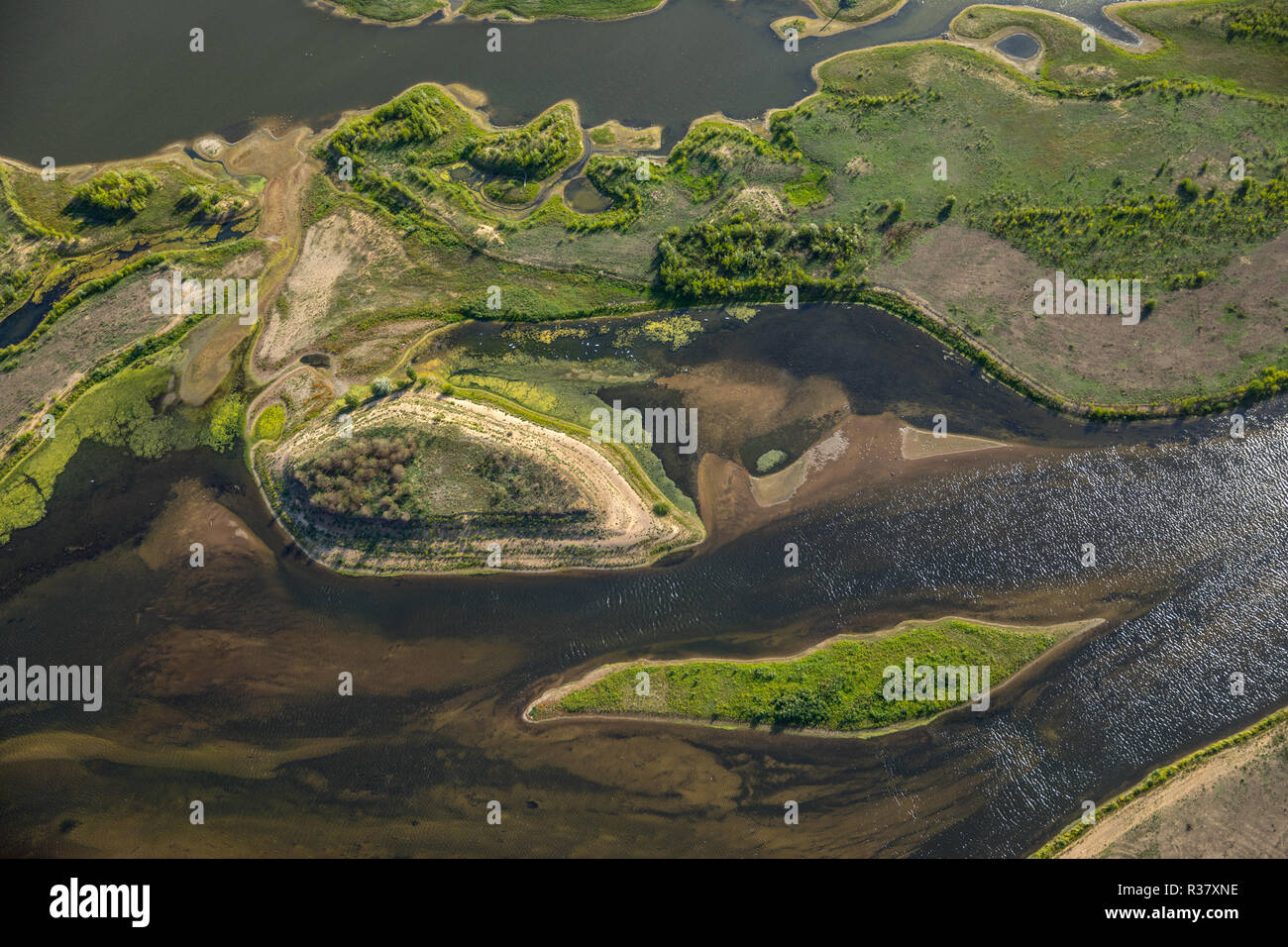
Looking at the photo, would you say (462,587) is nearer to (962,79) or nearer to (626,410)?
(626,410)

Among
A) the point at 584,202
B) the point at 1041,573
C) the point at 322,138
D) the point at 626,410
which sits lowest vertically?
the point at 1041,573

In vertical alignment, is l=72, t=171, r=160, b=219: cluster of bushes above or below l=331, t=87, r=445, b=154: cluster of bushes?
below

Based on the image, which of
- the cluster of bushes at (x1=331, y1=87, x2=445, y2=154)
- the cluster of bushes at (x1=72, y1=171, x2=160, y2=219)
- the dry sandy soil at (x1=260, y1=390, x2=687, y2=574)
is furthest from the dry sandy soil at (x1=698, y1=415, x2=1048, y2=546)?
the cluster of bushes at (x1=72, y1=171, x2=160, y2=219)

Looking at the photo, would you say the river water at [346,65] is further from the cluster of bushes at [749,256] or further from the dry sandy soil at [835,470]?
the dry sandy soil at [835,470]

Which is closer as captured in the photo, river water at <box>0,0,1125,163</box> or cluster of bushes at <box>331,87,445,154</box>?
cluster of bushes at <box>331,87,445,154</box>

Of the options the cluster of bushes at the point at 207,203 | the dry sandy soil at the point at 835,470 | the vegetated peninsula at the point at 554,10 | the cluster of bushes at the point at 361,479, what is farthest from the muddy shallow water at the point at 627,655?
the vegetated peninsula at the point at 554,10

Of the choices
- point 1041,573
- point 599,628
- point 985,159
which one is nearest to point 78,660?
point 599,628

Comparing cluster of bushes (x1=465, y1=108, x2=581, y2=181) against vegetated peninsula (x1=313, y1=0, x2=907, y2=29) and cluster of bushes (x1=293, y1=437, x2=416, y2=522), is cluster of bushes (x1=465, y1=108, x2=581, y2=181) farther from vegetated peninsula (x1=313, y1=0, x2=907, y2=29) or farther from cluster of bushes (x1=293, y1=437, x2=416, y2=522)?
cluster of bushes (x1=293, y1=437, x2=416, y2=522)
